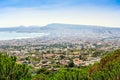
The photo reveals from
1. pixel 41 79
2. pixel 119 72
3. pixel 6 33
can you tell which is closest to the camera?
pixel 119 72

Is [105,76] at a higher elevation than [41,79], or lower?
higher

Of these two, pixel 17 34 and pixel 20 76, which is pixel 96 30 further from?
pixel 20 76

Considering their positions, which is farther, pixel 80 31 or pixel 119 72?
pixel 80 31

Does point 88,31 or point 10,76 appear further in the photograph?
point 88,31

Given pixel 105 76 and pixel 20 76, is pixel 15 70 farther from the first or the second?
pixel 105 76

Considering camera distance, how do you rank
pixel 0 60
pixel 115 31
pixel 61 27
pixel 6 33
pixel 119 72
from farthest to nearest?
pixel 61 27
pixel 115 31
pixel 6 33
pixel 0 60
pixel 119 72

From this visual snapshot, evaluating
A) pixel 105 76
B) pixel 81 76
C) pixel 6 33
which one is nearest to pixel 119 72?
pixel 105 76

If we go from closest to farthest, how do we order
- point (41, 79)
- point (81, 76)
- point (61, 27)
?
1. point (81, 76)
2. point (41, 79)
3. point (61, 27)

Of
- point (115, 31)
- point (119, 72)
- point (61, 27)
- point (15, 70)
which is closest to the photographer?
point (119, 72)

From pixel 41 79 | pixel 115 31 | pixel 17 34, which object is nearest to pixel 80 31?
pixel 115 31
